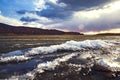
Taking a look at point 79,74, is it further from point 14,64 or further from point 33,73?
point 14,64

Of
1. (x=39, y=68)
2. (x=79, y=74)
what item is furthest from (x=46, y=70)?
(x=79, y=74)

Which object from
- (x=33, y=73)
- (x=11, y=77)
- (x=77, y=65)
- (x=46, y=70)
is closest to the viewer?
(x=11, y=77)

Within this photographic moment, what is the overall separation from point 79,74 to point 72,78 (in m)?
1.03

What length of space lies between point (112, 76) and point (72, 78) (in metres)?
2.29

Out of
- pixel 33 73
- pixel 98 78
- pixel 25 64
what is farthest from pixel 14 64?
pixel 98 78

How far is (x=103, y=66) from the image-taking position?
15.3m

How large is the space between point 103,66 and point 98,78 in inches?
74.9

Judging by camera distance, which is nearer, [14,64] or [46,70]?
[46,70]

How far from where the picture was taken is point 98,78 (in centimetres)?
1352

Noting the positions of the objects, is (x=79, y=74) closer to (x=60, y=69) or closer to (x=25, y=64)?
(x=60, y=69)

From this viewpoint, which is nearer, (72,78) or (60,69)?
(72,78)

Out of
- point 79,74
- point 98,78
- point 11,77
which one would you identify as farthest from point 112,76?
point 11,77

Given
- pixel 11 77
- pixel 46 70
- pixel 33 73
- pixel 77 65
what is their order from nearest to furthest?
pixel 11 77 < pixel 33 73 < pixel 46 70 < pixel 77 65

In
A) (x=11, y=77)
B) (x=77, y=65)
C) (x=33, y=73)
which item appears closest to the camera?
(x=11, y=77)
